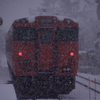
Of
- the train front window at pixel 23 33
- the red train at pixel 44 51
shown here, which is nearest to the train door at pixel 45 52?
the red train at pixel 44 51

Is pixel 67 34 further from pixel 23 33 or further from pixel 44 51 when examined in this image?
pixel 23 33

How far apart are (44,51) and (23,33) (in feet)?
3.68

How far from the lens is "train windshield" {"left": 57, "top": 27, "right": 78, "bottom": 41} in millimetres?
8711

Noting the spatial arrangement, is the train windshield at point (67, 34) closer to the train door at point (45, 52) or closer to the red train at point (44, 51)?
the red train at point (44, 51)

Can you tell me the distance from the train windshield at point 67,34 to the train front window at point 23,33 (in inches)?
41.1

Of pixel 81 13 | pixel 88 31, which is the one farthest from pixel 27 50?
pixel 88 31

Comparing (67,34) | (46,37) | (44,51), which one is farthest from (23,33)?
(67,34)

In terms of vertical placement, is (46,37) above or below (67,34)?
below

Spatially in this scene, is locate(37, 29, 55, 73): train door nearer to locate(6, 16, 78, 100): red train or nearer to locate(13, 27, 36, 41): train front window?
locate(6, 16, 78, 100): red train

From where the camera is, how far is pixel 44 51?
8492 mm

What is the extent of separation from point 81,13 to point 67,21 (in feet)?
94.8

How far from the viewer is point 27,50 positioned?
28.2 ft

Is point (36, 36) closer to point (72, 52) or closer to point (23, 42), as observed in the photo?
point (23, 42)

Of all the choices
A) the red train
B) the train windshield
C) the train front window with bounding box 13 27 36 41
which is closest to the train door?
the red train
